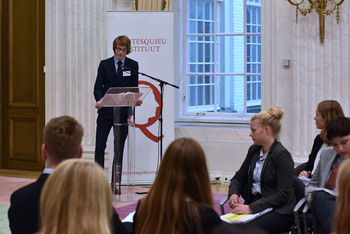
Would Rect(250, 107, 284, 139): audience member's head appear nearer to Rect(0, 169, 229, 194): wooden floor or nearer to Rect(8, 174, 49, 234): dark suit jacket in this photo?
Rect(8, 174, 49, 234): dark suit jacket

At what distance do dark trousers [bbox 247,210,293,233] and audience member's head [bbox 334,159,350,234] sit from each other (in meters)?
1.90

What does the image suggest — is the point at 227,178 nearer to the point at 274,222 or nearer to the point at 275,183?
the point at 275,183

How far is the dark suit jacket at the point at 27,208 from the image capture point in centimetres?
240

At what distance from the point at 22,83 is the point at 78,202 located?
714 centimetres

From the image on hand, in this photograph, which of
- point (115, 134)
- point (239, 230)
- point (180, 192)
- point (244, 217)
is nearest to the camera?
point (239, 230)

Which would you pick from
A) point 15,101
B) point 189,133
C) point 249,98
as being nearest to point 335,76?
point 249,98

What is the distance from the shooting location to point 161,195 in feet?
7.79

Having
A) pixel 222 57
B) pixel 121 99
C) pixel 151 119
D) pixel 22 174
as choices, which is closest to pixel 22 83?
pixel 22 174

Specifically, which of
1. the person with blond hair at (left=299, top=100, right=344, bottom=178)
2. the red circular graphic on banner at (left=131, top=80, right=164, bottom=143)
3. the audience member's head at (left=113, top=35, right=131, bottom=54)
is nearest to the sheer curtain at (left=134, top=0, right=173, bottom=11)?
the red circular graphic on banner at (left=131, top=80, right=164, bottom=143)

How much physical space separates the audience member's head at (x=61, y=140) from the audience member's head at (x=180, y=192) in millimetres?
Result: 468

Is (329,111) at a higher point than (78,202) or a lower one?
higher

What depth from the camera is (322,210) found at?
3.55 m

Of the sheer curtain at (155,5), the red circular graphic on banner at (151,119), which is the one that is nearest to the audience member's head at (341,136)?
the red circular graphic on banner at (151,119)

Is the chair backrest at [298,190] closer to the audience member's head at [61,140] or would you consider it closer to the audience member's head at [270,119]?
the audience member's head at [270,119]
